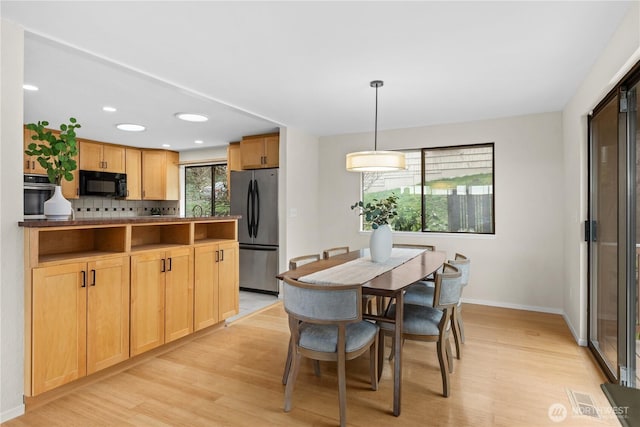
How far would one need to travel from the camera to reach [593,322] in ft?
10.0

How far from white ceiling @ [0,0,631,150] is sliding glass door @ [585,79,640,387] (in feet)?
1.80

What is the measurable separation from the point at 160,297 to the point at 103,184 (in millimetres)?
3669

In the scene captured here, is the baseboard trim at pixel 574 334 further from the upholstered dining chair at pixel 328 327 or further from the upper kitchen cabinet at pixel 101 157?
the upper kitchen cabinet at pixel 101 157

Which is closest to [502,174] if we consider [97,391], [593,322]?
[593,322]

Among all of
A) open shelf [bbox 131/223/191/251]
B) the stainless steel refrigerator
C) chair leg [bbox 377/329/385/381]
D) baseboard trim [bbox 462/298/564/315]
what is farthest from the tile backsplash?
baseboard trim [bbox 462/298/564/315]

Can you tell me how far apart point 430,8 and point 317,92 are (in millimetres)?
1591

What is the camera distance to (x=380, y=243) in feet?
9.86

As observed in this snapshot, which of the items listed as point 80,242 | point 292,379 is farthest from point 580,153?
point 80,242

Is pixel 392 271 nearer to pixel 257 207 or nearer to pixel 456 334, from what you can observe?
pixel 456 334

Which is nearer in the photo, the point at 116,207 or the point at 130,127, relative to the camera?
Result: the point at 130,127

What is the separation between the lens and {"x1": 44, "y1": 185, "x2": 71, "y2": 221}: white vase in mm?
2463

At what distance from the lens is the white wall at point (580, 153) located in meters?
2.11

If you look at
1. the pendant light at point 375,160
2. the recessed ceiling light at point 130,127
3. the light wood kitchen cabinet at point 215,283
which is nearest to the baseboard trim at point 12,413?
the light wood kitchen cabinet at point 215,283

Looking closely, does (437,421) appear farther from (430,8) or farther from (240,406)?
(430,8)
